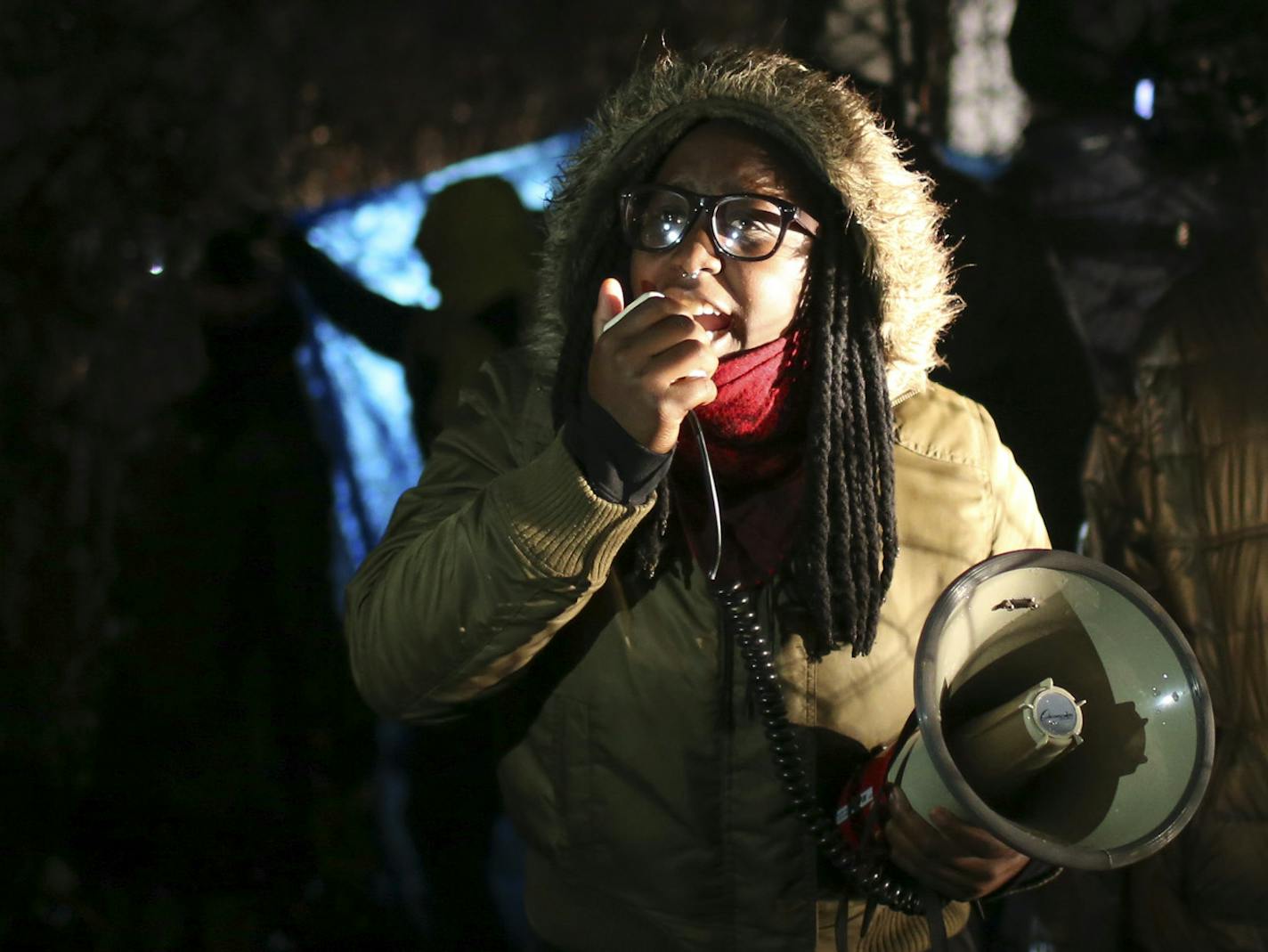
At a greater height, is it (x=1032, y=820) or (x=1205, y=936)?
(x=1032, y=820)

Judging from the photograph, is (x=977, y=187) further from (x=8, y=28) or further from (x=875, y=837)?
(x=8, y=28)

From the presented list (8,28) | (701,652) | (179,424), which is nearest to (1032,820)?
(701,652)

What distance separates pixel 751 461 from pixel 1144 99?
177cm

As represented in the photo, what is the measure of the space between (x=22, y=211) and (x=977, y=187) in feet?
8.35

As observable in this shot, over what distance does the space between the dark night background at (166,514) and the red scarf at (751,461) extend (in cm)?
149

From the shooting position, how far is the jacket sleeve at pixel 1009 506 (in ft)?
5.58

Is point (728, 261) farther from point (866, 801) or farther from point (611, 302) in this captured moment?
point (866, 801)

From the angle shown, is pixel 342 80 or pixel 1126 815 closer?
→ pixel 1126 815

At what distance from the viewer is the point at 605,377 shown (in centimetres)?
127

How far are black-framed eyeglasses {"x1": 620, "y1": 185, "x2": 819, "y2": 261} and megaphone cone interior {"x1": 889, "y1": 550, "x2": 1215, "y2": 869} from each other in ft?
1.92

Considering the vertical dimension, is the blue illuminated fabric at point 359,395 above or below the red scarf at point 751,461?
above

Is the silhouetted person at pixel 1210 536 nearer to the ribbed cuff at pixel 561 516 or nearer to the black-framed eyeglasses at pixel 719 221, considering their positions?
the black-framed eyeglasses at pixel 719 221

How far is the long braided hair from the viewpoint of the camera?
154 cm

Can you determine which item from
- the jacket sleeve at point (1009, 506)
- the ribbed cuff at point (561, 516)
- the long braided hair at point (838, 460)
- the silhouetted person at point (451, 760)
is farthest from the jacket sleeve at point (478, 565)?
the silhouetted person at point (451, 760)
